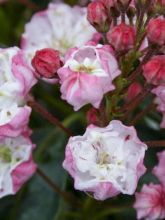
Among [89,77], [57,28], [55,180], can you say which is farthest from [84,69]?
[57,28]

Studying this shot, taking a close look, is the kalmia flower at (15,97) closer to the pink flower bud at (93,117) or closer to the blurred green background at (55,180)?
the pink flower bud at (93,117)

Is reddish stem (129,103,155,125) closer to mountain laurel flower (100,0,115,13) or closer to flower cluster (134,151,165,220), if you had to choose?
flower cluster (134,151,165,220)

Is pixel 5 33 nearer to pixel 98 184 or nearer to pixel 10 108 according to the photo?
pixel 10 108

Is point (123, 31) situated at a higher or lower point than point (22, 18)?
higher

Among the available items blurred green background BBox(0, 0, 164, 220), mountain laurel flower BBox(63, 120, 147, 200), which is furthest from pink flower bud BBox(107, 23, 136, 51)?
blurred green background BBox(0, 0, 164, 220)

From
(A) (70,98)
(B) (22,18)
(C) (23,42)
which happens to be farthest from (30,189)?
(B) (22,18)

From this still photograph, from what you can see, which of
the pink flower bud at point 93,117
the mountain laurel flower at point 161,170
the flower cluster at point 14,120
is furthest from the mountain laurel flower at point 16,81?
the mountain laurel flower at point 161,170

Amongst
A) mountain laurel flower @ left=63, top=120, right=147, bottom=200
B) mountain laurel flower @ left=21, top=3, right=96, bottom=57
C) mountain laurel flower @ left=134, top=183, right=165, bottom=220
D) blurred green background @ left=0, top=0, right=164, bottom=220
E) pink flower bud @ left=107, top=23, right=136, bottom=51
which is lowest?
blurred green background @ left=0, top=0, right=164, bottom=220
